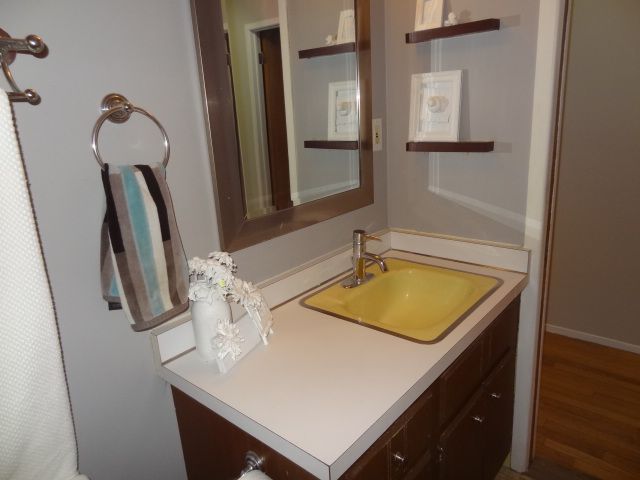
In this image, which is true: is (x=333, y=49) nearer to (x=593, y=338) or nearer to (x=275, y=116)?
(x=275, y=116)

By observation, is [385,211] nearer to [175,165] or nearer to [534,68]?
[534,68]

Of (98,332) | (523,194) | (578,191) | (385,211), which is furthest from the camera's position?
(578,191)

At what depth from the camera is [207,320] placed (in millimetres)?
1057

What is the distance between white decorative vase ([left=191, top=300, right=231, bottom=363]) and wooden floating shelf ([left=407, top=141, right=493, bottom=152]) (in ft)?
3.04

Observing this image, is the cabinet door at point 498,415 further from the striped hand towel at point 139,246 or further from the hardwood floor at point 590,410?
the striped hand towel at point 139,246

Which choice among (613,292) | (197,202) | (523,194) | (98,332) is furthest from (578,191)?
(98,332)

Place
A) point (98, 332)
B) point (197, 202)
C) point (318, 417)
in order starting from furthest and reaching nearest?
point (197, 202) < point (98, 332) < point (318, 417)

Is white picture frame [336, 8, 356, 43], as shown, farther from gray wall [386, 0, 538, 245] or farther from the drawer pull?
the drawer pull

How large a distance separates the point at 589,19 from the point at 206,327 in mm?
2446

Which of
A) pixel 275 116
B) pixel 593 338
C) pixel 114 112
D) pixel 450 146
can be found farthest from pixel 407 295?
pixel 593 338

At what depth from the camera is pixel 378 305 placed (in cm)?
154

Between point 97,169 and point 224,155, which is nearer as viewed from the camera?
point 97,169

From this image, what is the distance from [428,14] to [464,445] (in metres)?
1.37

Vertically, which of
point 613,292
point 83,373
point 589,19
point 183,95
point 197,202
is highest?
point 589,19
